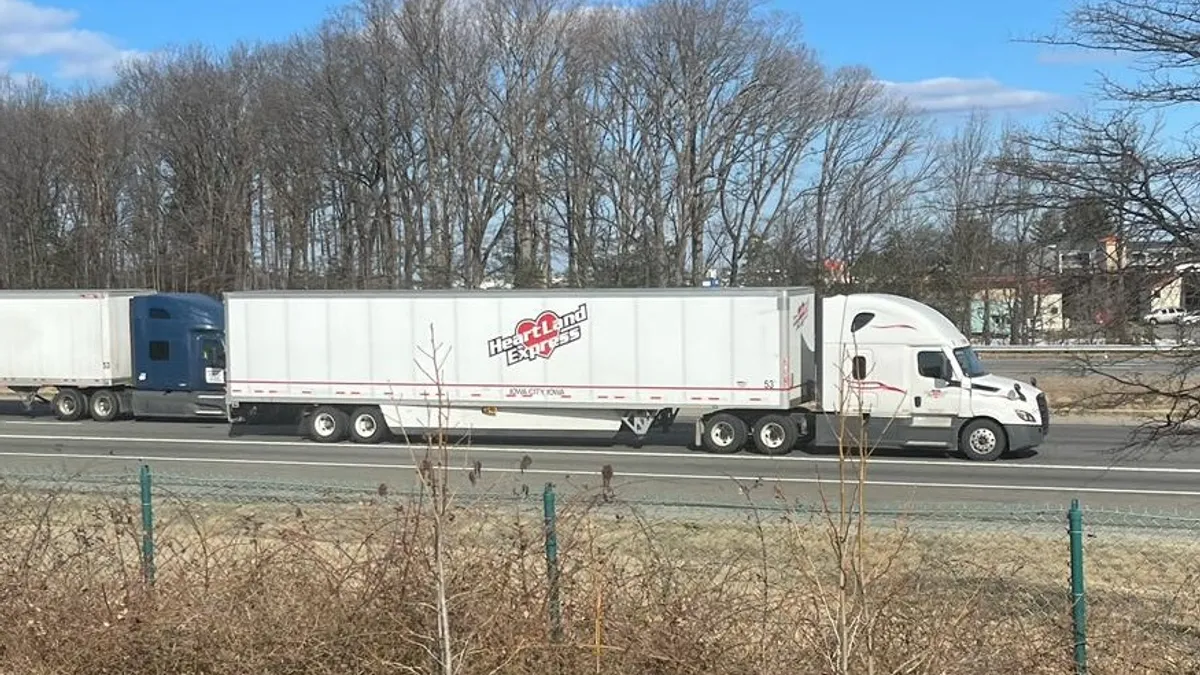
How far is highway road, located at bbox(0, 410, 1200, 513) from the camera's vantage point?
49.2 ft

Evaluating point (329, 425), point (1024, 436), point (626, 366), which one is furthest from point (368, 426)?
point (1024, 436)

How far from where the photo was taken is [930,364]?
1922 cm

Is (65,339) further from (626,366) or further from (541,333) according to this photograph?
(626,366)

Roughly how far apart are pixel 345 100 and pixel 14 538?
174 ft

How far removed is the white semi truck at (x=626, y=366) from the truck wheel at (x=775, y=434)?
29 millimetres

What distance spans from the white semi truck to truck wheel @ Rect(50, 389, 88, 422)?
21.4ft

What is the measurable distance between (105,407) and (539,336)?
12456 mm

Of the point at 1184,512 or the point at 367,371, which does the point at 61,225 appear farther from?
the point at 1184,512

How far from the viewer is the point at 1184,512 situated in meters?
13.3

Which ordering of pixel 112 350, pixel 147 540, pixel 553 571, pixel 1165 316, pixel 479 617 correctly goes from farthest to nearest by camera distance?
pixel 112 350 < pixel 147 540 < pixel 1165 316 < pixel 553 571 < pixel 479 617

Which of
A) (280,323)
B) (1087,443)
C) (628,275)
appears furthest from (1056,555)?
(628,275)

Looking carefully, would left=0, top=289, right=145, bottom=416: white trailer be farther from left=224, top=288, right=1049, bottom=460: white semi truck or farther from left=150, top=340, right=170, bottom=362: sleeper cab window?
left=224, top=288, right=1049, bottom=460: white semi truck

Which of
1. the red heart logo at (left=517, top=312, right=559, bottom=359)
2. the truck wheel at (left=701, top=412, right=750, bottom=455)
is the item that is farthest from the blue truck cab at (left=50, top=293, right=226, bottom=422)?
the truck wheel at (left=701, top=412, right=750, bottom=455)

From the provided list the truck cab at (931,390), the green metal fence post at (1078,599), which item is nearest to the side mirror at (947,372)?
the truck cab at (931,390)
